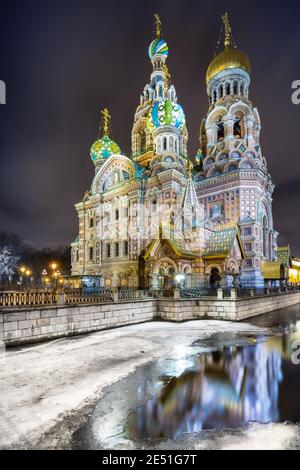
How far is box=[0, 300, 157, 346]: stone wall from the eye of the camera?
32.9 feet

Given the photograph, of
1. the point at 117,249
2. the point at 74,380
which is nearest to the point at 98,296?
the point at 74,380

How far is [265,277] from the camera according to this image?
28.1 metres

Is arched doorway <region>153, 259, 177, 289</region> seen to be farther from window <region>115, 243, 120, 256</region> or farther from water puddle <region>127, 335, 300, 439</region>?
water puddle <region>127, 335, 300, 439</region>

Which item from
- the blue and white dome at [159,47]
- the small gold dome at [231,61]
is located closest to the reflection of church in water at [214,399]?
the small gold dome at [231,61]

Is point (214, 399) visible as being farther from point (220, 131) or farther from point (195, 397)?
point (220, 131)

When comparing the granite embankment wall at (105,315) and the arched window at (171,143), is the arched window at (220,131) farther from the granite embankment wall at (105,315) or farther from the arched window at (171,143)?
the granite embankment wall at (105,315)

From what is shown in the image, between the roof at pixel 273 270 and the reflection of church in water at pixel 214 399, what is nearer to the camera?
the reflection of church in water at pixel 214 399

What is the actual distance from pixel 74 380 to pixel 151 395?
2079mm

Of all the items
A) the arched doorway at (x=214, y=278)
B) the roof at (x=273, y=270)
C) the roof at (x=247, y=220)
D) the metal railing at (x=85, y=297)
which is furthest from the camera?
the roof at (x=247, y=220)

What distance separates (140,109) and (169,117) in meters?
11.7

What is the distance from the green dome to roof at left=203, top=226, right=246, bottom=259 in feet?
83.1

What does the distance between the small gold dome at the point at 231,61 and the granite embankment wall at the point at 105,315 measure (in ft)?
108

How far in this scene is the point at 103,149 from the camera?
41125 millimetres

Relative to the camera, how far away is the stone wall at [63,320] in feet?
32.9
